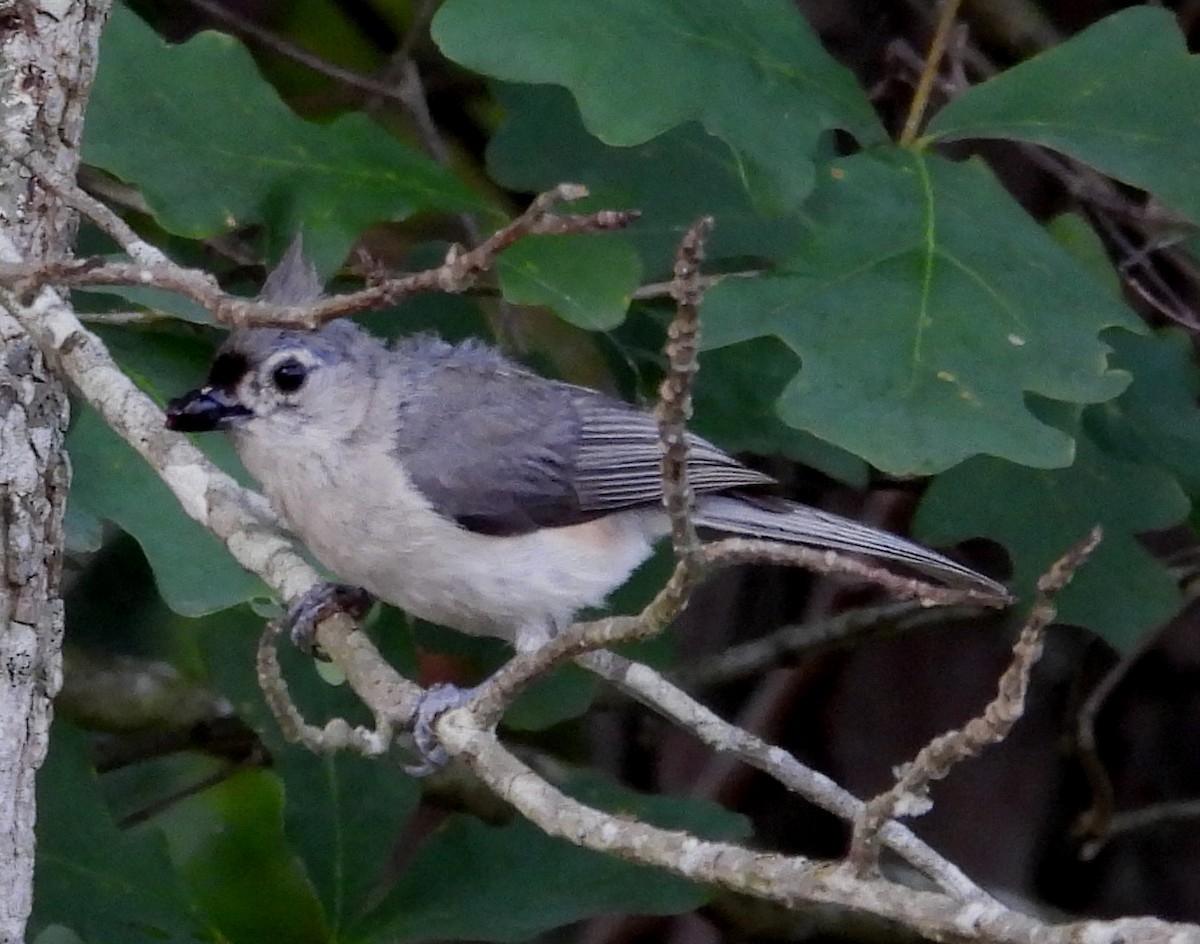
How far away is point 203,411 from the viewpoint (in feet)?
7.52

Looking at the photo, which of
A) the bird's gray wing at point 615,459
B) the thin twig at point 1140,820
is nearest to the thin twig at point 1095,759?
the thin twig at point 1140,820

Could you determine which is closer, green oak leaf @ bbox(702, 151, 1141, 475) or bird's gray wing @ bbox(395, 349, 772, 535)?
green oak leaf @ bbox(702, 151, 1141, 475)

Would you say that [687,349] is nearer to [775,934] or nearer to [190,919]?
[190,919]

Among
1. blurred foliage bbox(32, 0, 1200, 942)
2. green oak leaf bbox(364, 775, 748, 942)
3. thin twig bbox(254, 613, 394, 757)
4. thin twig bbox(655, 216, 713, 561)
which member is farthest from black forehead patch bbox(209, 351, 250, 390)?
thin twig bbox(655, 216, 713, 561)

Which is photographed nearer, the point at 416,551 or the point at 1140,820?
the point at 416,551

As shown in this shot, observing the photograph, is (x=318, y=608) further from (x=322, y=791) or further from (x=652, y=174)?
(x=652, y=174)

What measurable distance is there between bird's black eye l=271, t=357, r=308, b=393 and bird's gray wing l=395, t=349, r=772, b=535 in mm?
188

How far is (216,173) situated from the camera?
2373 mm

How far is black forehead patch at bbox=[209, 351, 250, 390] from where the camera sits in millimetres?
2379

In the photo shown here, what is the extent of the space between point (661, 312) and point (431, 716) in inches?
38.3

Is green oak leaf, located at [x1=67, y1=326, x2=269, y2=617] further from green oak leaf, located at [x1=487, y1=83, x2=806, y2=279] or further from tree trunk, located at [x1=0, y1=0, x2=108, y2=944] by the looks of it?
green oak leaf, located at [x1=487, y1=83, x2=806, y2=279]

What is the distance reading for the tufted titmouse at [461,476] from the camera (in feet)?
8.06

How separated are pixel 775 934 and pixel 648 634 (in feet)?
6.14

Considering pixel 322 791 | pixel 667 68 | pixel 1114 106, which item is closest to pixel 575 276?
pixel 667 68
